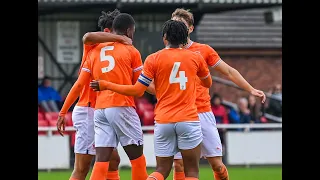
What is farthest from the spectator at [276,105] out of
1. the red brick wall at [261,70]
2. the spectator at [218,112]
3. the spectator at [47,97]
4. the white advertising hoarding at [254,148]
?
the spectator at [47,97]

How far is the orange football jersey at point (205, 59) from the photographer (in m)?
11.5

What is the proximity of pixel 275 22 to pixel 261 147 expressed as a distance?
10.7 meters

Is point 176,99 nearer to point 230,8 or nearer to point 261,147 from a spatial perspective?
point 261,147

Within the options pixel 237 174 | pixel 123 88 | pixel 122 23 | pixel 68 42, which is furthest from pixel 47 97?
pixel 123 88

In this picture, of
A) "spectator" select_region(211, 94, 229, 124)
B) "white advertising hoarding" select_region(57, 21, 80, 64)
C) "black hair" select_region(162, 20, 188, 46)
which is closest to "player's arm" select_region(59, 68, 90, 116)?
"black hair" select_region(162, 20, 188, 46)

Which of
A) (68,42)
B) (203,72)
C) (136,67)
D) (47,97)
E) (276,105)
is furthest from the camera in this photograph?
(276,105)

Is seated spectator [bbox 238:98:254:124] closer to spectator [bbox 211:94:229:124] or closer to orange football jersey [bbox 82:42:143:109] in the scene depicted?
spectator [bbox 211:94:229:124]

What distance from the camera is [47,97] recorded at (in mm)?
21906

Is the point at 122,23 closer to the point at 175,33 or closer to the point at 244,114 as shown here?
the point at 175,33

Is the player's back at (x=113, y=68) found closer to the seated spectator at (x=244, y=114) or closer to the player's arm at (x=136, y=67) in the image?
the player's arm at (x=136, y=67)

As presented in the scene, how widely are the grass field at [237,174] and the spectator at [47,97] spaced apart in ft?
10.5

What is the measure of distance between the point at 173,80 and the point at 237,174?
8.07m
